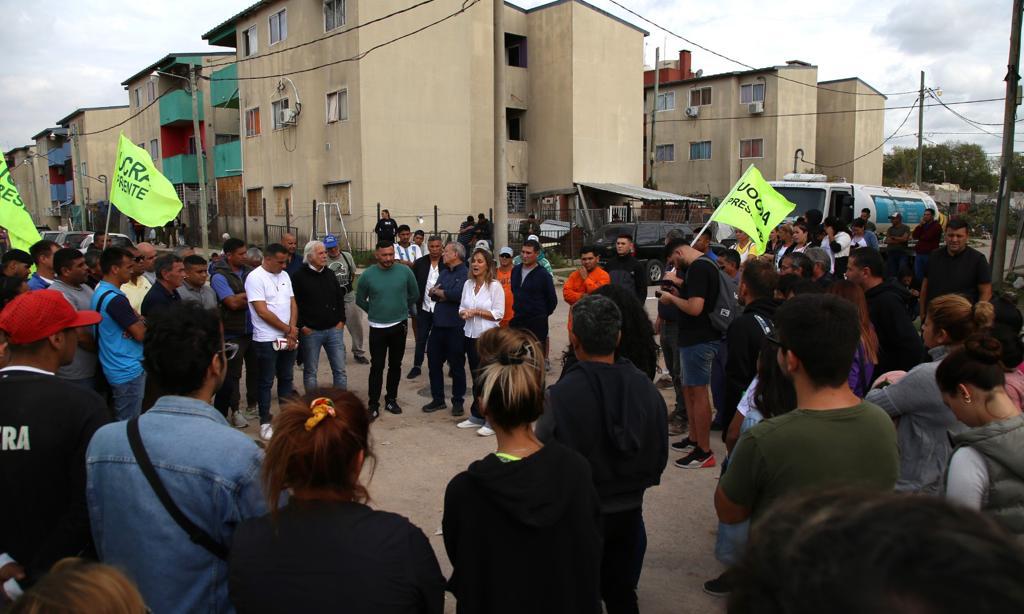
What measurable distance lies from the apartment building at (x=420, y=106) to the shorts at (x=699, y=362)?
21587 mm

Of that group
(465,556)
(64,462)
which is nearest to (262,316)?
(64,462)

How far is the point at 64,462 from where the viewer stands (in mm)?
2645

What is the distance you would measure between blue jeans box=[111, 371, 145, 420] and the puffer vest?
541cm

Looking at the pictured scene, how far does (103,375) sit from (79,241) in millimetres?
22517

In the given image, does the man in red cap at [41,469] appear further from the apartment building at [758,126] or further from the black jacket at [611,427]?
the apartment building at [758,126]

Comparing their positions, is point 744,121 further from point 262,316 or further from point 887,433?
point 887,433

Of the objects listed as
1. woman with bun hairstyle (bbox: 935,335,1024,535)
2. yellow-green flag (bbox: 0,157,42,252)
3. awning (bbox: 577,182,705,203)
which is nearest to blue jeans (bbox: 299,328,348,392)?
yellow-green flag (bbox: 0,157,42,252)

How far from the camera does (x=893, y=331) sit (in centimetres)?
485

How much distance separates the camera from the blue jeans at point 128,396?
548cm

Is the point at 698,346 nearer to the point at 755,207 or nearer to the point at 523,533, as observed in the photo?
the point at 755,207

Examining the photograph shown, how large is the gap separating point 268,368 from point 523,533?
5501 mm

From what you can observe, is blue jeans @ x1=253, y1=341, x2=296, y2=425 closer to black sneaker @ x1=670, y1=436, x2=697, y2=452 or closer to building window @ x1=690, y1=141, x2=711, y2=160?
black sneaker @ x1=670, y1=436, x2=697, y2=452

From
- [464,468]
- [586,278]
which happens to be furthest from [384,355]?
[586,278]

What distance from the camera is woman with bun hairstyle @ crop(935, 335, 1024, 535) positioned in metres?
2.63
